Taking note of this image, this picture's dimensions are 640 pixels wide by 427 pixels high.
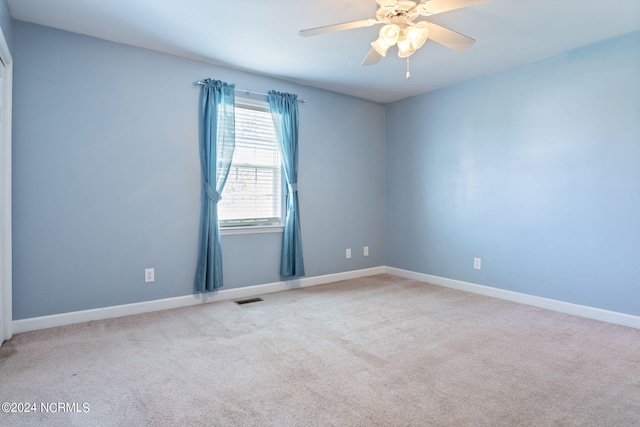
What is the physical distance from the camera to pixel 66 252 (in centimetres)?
291

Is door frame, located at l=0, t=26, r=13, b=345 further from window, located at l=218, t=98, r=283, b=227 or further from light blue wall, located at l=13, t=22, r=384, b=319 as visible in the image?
window, located at l=218, t=98, r=283, b=227

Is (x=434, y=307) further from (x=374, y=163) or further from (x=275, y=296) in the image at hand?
(x=374, y=163)

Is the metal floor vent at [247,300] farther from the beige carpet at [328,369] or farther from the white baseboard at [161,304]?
the beige carpet at [328,369]

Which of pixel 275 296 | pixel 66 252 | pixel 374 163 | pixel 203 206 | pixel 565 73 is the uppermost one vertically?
pixel 565 73

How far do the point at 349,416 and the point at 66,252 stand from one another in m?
2.60

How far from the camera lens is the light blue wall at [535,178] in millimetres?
2988

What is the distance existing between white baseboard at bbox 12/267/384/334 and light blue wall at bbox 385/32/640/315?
148 centimetres

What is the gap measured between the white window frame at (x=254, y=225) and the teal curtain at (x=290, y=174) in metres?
0.07

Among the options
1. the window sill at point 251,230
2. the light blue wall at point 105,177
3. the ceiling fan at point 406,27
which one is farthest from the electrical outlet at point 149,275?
the ceiling fan at point 406,27

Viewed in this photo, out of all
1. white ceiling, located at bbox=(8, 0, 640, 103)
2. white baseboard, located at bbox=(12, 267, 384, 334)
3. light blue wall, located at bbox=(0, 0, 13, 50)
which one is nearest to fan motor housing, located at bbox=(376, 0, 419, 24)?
white ceiling, located at bbox=(8, 0, 640, 103)

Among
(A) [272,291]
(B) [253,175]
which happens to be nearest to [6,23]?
(B) [253,175]

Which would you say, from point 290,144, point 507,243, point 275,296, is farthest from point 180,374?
point 507,243

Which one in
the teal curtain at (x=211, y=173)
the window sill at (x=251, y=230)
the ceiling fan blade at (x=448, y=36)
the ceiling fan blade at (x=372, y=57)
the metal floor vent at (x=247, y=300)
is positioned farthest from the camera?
the window sill at (x=251, y=230)

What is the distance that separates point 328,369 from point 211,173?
222 cm
